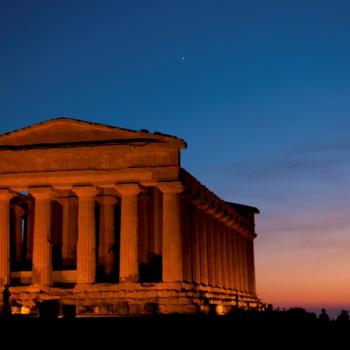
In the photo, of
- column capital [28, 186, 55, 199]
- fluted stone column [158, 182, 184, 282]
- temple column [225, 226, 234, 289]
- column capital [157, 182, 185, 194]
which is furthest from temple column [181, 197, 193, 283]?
temple column [225, 226, 234, 289]

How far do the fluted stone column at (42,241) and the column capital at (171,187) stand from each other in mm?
9426

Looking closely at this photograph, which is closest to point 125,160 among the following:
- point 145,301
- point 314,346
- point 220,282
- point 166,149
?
point 166,149

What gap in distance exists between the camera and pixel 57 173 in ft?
233

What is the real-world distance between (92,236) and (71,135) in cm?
846

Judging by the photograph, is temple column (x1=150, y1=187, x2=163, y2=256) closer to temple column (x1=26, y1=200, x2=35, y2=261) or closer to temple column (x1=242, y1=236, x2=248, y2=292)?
temple column (x1=26, y1=200, x2=35, y2=261)

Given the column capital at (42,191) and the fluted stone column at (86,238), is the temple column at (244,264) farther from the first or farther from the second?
the column capital at (42,191)

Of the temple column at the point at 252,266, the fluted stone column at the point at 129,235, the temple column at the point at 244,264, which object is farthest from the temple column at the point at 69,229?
the temple column at the point at 252,266

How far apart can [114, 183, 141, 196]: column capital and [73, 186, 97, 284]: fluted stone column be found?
90.0 inches

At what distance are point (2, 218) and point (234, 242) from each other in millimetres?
37505

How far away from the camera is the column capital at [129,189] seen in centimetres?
6925

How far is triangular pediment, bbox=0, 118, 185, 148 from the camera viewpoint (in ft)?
229

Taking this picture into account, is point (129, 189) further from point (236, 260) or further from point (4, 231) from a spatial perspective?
point (236, 260)

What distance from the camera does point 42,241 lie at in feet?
233

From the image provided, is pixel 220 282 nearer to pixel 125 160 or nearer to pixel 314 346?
pixel 125 160
